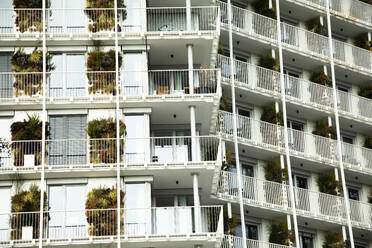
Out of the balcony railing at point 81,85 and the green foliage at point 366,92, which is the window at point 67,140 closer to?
the balcony railing at point 81,85

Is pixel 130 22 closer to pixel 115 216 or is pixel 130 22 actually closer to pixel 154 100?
pixel 154 100

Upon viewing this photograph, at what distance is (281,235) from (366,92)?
12.0 metres

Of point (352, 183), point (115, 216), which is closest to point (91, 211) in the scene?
point (115, 216)

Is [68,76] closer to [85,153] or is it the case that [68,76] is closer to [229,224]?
[85,153]

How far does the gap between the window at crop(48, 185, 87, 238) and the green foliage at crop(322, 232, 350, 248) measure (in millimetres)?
13822

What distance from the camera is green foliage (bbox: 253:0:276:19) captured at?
191 ft

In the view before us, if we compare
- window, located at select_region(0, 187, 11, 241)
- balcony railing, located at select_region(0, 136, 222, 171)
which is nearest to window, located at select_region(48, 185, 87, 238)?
balcony railing, located at select_region(0, 136, 222, 171)

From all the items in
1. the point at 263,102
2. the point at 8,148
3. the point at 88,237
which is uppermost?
the point at 263,102

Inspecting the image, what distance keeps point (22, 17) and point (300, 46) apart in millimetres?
15820

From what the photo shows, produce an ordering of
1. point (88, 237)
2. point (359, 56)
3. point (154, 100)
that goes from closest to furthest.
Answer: point (88, 237)
point (154, 100)
point (359, 56)

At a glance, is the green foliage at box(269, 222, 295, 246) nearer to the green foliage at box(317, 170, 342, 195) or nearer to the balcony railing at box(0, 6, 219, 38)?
the green foliage at box(317, 170, 342, 195)

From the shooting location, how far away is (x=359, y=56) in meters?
61.2

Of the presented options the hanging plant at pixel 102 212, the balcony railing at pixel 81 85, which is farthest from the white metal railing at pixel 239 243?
the balcony railing at pixel 81 85

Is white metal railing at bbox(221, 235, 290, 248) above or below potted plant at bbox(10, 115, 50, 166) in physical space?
below
